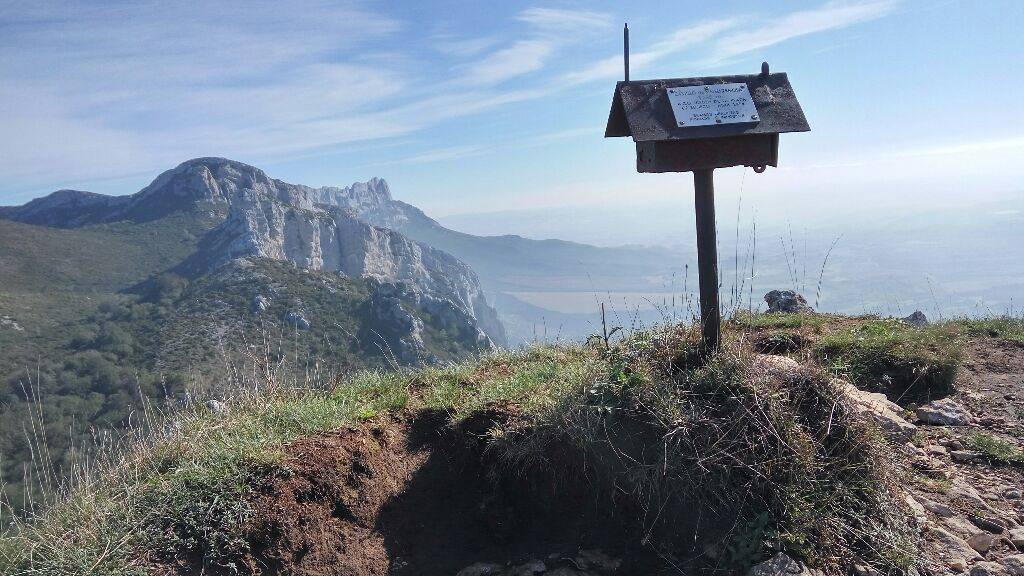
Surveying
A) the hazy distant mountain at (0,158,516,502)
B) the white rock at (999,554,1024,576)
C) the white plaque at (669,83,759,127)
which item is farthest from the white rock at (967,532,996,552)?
the hazy distant mountain at (0,158,516,502)

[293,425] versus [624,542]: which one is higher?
[293,425]

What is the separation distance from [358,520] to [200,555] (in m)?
1.01

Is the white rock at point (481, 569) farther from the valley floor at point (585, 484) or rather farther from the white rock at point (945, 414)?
the white rock at point (945, 414)

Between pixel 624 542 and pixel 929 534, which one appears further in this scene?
pixel 624 542

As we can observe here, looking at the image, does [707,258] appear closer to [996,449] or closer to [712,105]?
[712,105]

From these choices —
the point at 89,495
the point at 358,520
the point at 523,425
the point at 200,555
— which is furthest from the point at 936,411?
the point at 89,495

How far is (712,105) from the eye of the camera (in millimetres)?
4461

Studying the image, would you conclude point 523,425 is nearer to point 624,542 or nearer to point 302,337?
point 624,542

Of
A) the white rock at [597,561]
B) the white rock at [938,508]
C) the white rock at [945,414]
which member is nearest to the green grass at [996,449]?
the white rock at [945,414]

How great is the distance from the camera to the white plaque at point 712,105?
173 inches

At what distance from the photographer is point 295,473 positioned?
14.0 ft

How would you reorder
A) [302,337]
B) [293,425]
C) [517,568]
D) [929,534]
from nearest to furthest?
[929,534] < [517,568] < [293,425] < [302,337]

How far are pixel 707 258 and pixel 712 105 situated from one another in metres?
1.17

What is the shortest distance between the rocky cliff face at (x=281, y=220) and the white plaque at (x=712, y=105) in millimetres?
79321
